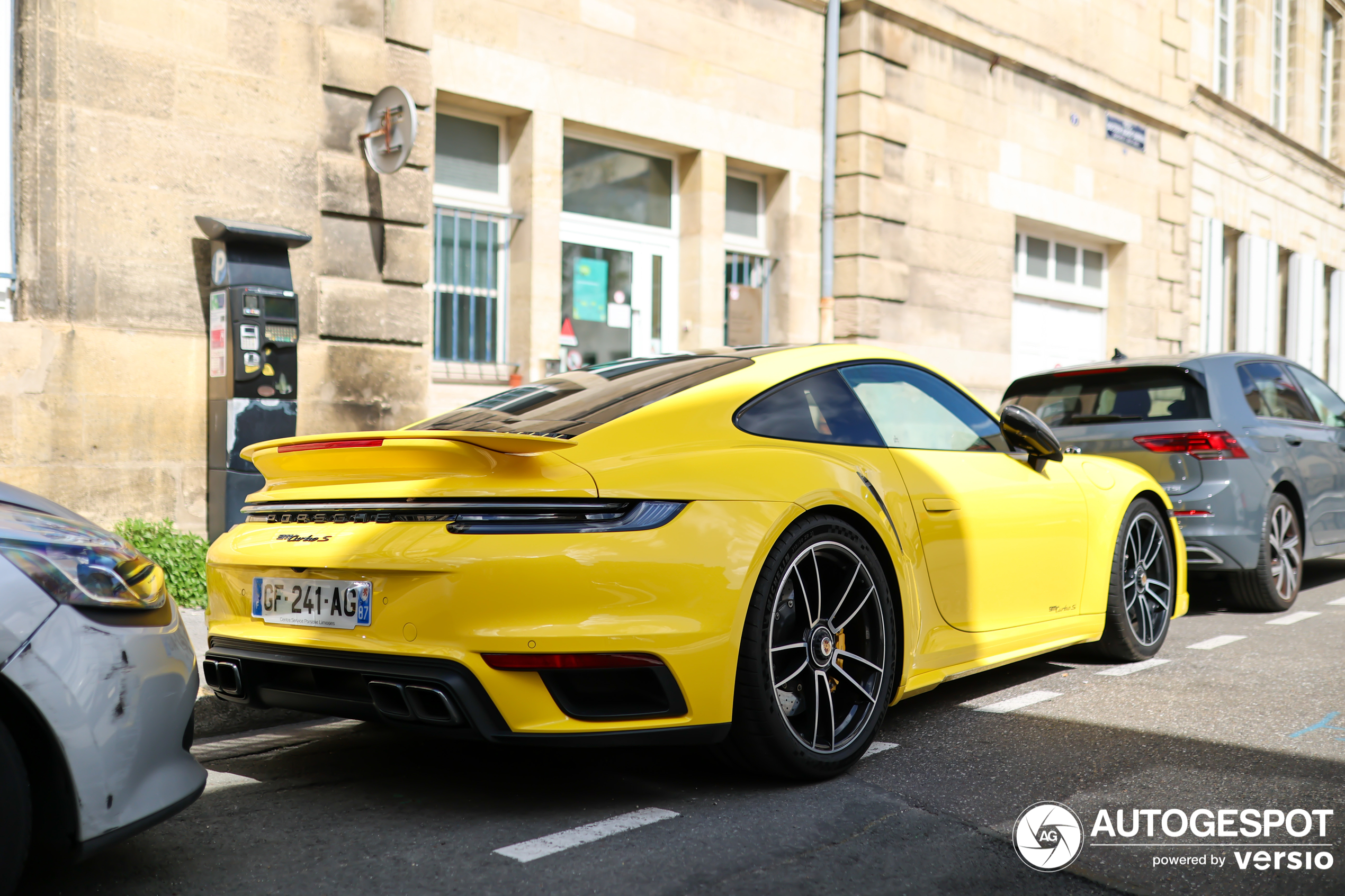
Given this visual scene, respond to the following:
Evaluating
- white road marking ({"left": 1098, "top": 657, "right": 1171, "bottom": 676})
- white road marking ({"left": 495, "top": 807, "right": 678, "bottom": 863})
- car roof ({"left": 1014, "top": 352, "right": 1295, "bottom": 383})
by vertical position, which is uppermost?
car roof ({"left": 1014, "top": 352, "right": 1295, "bottom": 383})

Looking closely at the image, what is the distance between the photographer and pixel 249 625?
3498mm

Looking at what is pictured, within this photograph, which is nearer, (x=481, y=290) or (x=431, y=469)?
(x=431, y=469)

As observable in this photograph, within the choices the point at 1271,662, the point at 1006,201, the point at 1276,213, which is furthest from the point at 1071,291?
the point at 1271,662

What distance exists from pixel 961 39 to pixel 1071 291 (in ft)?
14.0

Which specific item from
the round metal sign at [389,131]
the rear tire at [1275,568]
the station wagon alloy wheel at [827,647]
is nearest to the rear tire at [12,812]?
the station wagon alloy wheel at [827,647]

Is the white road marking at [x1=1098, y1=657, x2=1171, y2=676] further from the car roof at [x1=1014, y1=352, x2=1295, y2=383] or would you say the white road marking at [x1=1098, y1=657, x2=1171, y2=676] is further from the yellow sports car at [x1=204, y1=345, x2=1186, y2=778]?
the car roof at [x1=1014, y1=352, x2=1295, y2=383]

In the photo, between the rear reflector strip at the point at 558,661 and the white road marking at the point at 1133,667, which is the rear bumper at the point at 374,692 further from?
the white road marking at the point at 1133,667

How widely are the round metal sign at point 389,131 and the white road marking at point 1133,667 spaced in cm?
578

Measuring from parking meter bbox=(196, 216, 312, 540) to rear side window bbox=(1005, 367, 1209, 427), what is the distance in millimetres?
4690

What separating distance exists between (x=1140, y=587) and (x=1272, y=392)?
111 inches

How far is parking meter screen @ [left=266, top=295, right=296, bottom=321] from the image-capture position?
8.02 metres

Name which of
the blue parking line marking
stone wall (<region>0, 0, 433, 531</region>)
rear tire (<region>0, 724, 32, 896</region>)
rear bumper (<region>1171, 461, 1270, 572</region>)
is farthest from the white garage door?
rear tire (<region>0, 724, 32, 896</region>)

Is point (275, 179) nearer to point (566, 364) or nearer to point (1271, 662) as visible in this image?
point (566, 364)

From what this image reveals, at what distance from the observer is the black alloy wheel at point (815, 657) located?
3.37m
